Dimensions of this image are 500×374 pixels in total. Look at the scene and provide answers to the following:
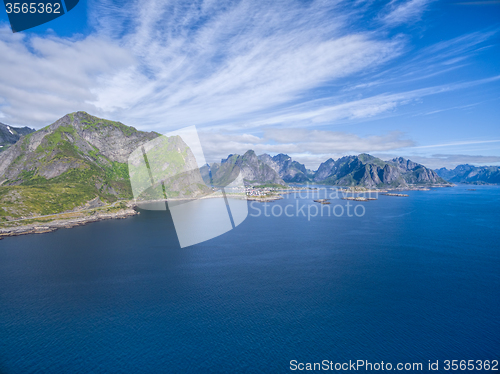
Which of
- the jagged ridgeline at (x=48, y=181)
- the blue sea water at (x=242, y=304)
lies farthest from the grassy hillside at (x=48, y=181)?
the blue sea water at (x=242, y=304)

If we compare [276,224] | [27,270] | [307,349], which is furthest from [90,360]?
[276,224]

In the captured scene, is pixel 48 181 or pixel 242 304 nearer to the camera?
pixel 242 304

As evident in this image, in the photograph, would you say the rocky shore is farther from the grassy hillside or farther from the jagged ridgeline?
the jagged ridgeline

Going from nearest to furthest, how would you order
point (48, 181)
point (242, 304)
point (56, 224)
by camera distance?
1. point (242, 304)
2. point (56, 224)
3. point (48, 181)

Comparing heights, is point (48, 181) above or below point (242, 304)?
above

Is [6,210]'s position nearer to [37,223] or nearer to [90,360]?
[37,223]

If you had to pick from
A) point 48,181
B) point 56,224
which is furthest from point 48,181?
point 56,224

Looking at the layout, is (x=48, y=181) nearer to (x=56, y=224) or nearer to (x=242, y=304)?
(x=56, y=224)

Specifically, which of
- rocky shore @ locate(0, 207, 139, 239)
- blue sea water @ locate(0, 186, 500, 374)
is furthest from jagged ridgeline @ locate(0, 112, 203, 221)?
blue sea water @ locate(0, 186, 500, 374)

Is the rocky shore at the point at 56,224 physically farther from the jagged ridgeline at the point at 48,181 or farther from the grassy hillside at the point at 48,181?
the jagged ridgeline at the point at 48,181
